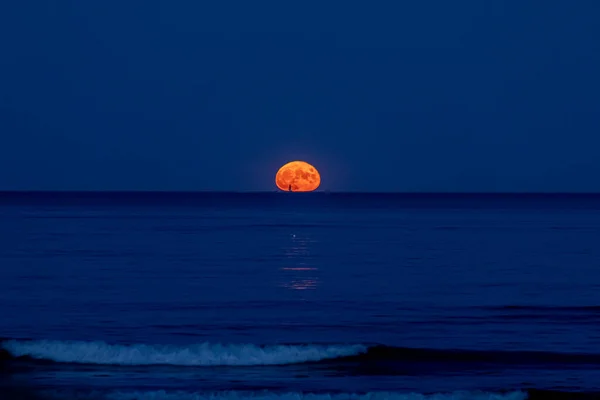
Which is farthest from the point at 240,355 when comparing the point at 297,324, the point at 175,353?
the point at 297,324

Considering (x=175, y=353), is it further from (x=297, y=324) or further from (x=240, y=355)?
(x=297, y=324)

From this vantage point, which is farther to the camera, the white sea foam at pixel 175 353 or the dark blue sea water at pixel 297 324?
the white sea foam at pixel 175 353

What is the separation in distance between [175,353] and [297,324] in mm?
5510

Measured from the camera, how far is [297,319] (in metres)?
24.8

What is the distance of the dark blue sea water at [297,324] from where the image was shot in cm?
1730

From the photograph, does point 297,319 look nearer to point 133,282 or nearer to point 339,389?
point 339,389

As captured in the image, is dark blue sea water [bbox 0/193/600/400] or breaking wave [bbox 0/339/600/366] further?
breaking wave [bbox 0/339/600/366]

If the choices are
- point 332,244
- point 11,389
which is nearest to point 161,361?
point 11,389

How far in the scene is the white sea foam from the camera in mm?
18781

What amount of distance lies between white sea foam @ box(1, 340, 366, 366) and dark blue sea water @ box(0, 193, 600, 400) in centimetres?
4

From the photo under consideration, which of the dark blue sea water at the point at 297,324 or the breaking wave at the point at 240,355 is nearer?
the dark blue sea water at the point at 297,324

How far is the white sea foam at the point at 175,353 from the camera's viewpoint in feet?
61.6

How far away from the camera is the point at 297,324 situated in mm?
23906

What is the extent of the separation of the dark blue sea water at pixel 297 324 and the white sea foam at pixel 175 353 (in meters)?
0.04
